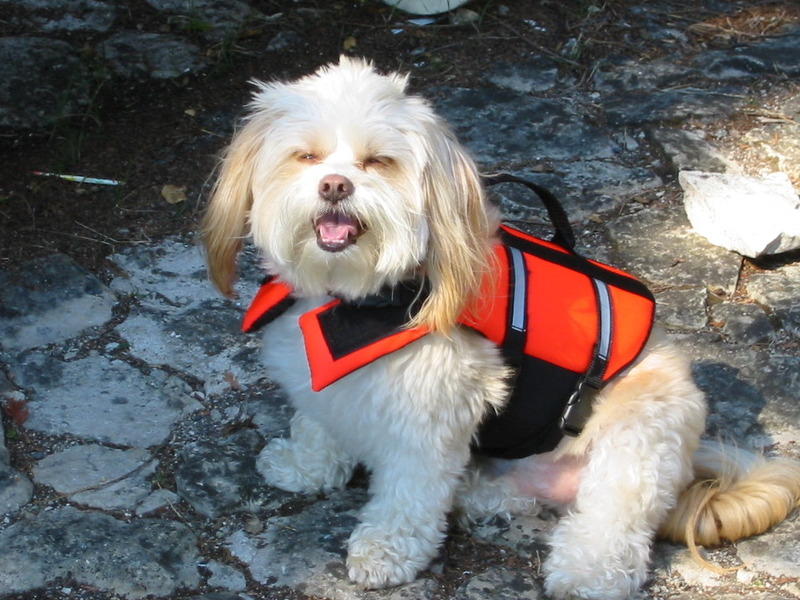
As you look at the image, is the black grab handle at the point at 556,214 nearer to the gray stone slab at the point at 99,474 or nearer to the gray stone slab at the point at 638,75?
the gray stone slab at the point at 99,474

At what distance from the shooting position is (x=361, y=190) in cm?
238

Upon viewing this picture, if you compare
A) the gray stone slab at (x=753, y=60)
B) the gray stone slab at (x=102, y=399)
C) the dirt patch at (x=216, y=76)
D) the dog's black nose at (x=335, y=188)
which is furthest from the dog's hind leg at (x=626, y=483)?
the gray stone slab at (x=753, y=60)

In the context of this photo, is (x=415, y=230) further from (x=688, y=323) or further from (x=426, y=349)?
(x=688, y=323)

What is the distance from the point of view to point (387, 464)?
275 centimetres

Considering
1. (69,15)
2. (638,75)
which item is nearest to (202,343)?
(69,15)

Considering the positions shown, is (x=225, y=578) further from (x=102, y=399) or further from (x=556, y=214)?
(x=556, y=214)

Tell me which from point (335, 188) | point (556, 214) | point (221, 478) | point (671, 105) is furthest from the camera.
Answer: point (671, 105)

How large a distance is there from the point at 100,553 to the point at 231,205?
914mm

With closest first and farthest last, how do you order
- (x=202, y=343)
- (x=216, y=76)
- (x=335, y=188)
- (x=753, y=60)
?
(x=335, y=188), (x=202, y=343), (x=216, y=76), (x=753, y=60)

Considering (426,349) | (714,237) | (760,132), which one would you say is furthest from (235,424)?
(760,132)

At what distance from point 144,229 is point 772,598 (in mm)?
2436

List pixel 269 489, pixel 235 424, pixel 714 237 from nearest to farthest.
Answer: pixel 269 489, pixel 235 424, pixel 714 237

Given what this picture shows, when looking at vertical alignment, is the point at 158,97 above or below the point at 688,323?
below

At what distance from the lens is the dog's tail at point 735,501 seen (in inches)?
111
